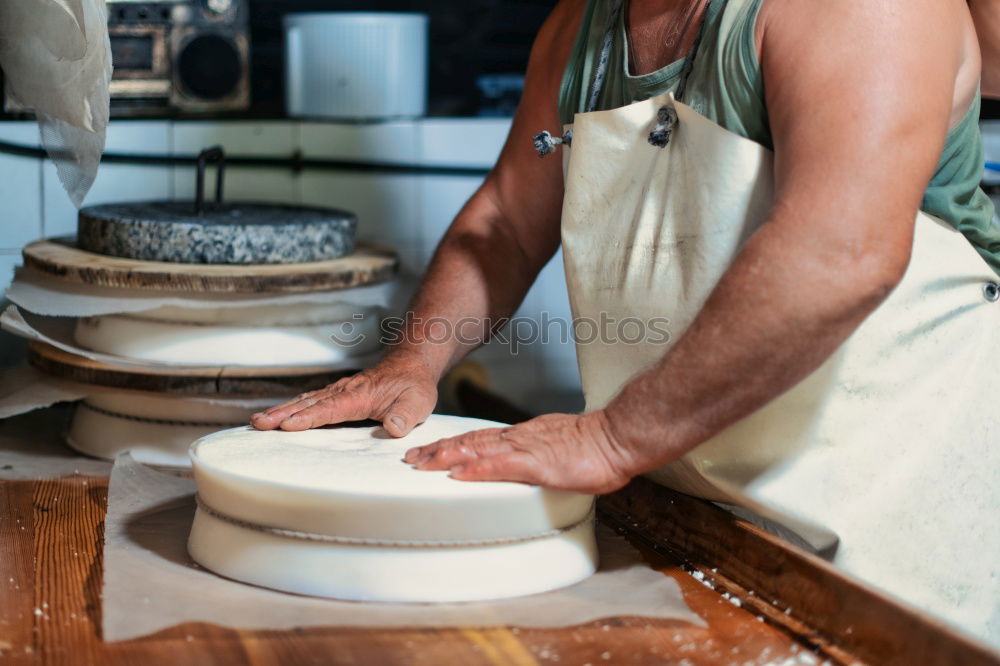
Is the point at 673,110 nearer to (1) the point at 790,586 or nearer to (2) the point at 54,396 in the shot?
(1) the point at 790,586

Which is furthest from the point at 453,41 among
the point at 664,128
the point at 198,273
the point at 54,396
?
the point at 664,128

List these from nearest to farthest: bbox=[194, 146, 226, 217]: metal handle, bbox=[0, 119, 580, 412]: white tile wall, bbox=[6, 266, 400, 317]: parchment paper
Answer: bbox=[6, 266, 400, 317]: parchment paper, bbox=[194, 146, 226, 217]: metal handle, bbox=[0, 119, 580, 412]: white tile wall

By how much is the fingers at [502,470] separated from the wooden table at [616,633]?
0.17 m

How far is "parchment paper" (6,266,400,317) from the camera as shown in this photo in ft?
5.85

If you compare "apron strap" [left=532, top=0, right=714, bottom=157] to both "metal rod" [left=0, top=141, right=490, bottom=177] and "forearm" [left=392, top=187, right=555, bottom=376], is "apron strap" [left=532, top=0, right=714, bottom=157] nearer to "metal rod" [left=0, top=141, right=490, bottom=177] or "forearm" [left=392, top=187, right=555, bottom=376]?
"forearm" [left=392, top=187, right=555, bottom=376]

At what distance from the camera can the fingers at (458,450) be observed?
4.05 ft

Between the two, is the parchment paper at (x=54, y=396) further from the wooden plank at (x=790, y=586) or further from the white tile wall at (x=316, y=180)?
the wooden plank at (x=790, y=586)

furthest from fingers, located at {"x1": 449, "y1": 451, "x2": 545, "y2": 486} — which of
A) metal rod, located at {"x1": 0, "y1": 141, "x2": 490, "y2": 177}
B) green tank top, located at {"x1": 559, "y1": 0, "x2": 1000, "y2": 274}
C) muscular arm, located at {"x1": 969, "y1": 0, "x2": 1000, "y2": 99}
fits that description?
metal rod, located at {"x1": 0, "y1": 141, "x2": 490, "y2": 177}

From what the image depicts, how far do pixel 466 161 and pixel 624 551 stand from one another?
52.1 inches

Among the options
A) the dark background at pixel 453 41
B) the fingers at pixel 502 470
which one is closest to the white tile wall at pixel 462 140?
the dark background at pixel 453 41

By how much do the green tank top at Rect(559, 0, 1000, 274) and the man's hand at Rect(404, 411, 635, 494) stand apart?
417mm

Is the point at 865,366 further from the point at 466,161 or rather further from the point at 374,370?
the point at 466,161

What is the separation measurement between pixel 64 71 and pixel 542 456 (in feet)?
2.50

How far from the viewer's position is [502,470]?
3.99 ft
